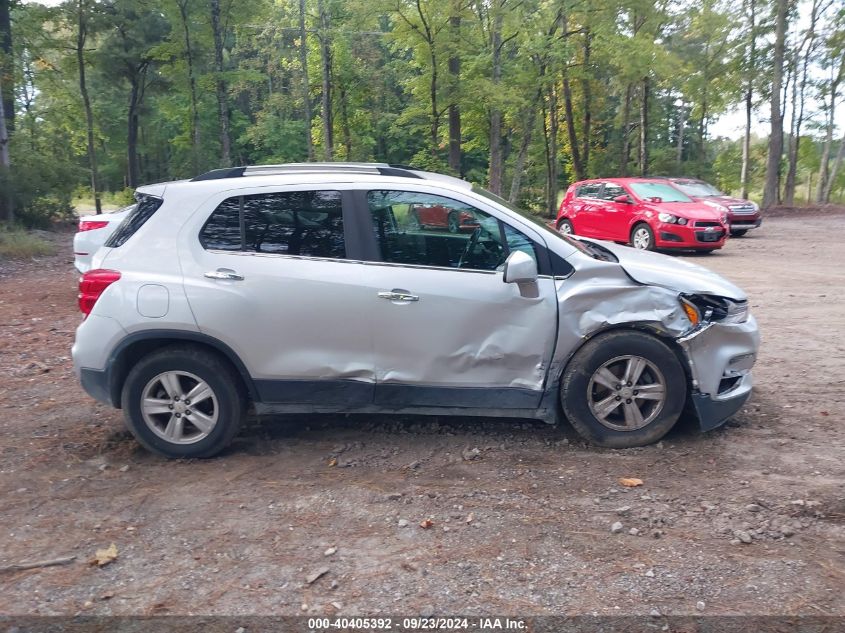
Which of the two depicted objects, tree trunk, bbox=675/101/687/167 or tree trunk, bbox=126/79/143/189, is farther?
tree trunk, bbox=675/101/687/167

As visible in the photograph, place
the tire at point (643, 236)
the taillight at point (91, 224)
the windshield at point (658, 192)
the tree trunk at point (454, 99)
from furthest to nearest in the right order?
the tree trunk at point (454, 99)
the windshield at point (658, 192)
the tire at point (643, 236)
the taillight at point (91, 224)

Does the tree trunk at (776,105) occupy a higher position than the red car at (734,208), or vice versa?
the tree trunk at (776,105)

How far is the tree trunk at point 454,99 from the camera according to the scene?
2214 cm

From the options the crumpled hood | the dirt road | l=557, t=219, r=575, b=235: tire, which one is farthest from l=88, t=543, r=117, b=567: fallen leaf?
l=557, t=219, r=575, b=235: tire

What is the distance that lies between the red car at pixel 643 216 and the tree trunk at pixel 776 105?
53.9ft

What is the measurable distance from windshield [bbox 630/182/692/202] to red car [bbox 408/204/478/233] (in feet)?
41.6

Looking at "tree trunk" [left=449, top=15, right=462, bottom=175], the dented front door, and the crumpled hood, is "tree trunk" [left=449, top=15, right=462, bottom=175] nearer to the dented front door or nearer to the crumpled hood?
the crumpled hood

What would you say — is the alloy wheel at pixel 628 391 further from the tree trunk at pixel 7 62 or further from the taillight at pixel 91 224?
the tree trunk at pixel 7 62

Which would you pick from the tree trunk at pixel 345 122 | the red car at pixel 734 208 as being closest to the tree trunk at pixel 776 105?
the red car at pixel 734 208

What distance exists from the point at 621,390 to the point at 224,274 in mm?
2661

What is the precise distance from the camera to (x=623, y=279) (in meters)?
4.63

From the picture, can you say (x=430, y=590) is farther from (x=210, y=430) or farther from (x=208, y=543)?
(x=210, y=430)

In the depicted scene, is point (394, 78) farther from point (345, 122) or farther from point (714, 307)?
point (714, 307)

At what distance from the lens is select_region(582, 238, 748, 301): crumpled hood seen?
4.63 metres
